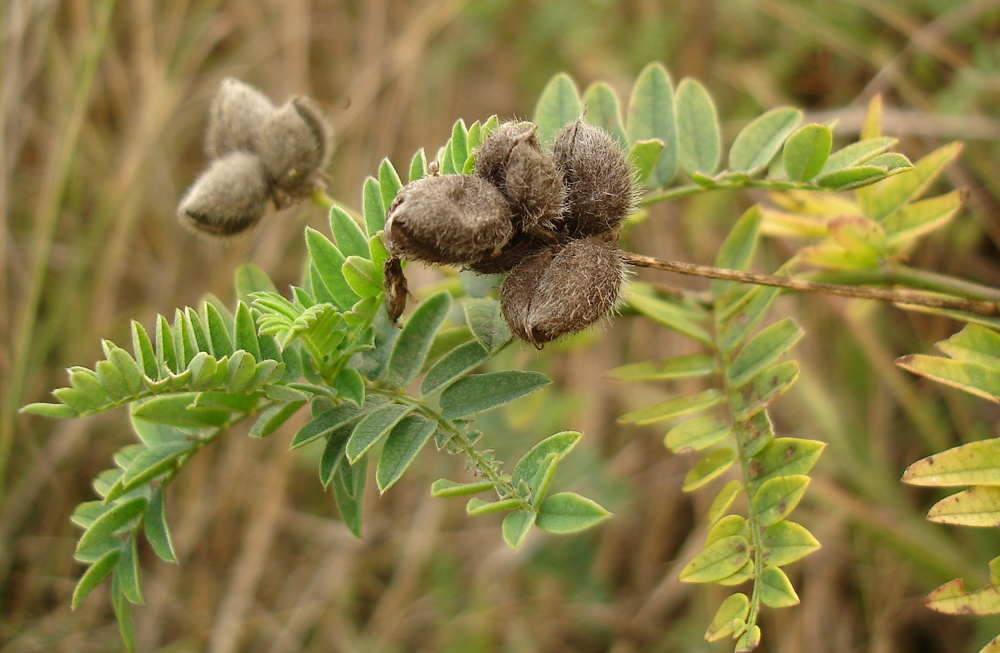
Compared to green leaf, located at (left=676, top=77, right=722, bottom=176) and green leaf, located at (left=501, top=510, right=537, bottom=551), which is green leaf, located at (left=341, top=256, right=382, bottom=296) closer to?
green leaf, located at (left=501, top=510, right=537, bottom=551)

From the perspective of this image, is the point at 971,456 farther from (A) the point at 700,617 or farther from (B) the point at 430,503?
(B) the point at 430,503

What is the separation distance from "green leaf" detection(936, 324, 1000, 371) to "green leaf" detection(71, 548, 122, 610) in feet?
6.76

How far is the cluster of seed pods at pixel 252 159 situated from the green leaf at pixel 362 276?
0.75 meters

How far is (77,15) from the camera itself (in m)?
5.22

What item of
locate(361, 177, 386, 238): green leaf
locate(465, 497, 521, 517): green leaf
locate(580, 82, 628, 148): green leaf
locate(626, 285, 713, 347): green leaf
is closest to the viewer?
locate(465, 497, 521, 517): green leaf

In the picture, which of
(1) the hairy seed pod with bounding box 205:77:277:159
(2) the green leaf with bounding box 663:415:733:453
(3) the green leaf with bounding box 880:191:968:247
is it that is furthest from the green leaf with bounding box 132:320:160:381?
(3) the green leaf with bounding box 880:191:968:247

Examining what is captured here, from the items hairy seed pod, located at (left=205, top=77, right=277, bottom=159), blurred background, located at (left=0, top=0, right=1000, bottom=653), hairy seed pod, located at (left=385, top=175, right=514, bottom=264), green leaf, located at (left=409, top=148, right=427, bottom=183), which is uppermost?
hairy seed pod, located at (left=205, top=77, right=277, bottom=159)

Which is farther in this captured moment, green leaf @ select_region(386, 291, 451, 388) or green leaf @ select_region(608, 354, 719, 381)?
green leaf @ select_region(608, 354, 719, 381)

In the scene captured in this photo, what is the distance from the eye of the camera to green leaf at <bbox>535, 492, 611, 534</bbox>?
1.47m

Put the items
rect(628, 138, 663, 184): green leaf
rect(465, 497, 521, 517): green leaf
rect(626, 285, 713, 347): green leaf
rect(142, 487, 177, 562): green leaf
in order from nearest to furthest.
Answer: rect(465, 497, 521, 517): green leaf → rect(142, 487, 177, 562): green leaf → rect(628, 138, 663, 184): green leaf → rect(626, 285, 713, 347): green leaf

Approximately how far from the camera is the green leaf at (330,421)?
167 cm

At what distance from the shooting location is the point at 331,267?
1.79 meters

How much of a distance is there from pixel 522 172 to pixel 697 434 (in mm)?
840

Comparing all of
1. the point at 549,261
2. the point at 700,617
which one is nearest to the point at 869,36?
the point at 700,617
